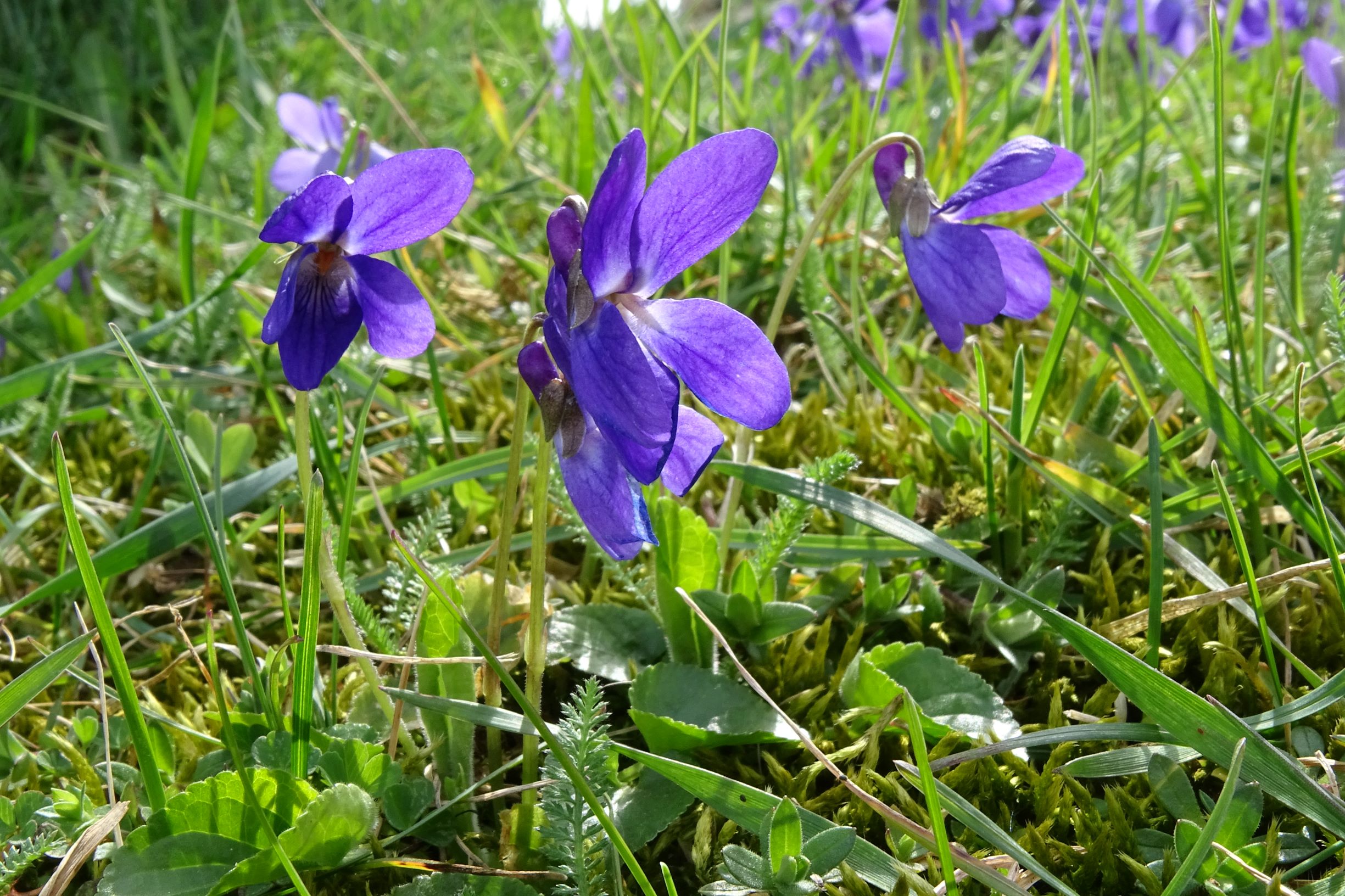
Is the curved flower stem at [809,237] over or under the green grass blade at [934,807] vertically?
over

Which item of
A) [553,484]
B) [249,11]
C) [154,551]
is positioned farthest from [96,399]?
[249,11]

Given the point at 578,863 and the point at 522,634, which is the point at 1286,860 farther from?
the point at 522,634

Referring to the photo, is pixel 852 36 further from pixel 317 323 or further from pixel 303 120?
pixel 317 323

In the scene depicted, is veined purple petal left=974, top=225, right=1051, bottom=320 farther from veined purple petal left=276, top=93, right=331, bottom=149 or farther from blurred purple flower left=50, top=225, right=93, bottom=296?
blurred purple flower left=50, top=225, right=93, bottom=296

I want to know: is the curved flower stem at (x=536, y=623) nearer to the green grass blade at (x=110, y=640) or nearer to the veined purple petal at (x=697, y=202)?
the veined purple petal at (x=697, y=202)

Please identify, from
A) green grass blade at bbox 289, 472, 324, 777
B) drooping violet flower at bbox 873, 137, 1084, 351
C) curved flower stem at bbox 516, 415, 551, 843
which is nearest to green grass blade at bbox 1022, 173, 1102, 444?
drooping violet flower at bbox 873, 137, 1084, 351

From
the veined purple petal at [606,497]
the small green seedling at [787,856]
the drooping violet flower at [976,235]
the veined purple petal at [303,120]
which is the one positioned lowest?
the small green seedling at [787,856]

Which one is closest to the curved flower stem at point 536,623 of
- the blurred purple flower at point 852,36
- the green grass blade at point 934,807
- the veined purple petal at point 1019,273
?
the green grass blade at point 934,807
